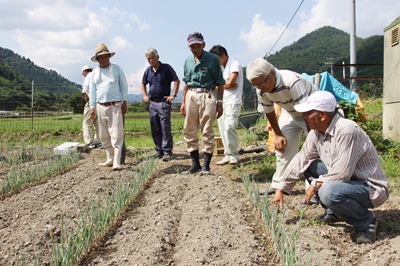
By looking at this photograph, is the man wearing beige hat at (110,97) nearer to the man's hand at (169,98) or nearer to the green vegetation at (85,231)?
the man's hand at (169,98)

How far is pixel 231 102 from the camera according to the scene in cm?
517

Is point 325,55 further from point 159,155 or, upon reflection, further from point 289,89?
point 289,89

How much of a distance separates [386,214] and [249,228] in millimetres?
1094

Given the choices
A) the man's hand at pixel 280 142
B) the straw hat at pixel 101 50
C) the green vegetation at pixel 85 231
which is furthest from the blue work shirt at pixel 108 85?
the man's hand at pixel 280 142

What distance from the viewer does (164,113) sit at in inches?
226

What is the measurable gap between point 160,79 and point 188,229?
3.24 m

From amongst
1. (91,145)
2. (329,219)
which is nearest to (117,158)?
(91,145)

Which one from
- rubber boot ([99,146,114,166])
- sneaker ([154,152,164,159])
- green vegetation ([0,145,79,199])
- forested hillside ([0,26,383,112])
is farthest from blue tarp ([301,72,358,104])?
forested hillside ([0,26,383,112])

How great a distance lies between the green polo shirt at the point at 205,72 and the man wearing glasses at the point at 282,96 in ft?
3.69

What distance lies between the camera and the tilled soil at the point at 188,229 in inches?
93.5

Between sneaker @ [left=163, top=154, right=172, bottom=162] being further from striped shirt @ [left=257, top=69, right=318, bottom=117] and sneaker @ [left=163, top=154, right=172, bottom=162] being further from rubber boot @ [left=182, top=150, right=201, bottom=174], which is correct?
striped shirt @ [left=257, top=69, right=318, bottom=117]

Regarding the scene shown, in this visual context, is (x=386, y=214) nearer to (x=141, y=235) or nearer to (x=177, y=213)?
(x=177, y=213)

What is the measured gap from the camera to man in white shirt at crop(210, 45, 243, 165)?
5102 mm

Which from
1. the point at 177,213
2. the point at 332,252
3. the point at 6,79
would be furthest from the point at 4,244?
the point at 6,79
